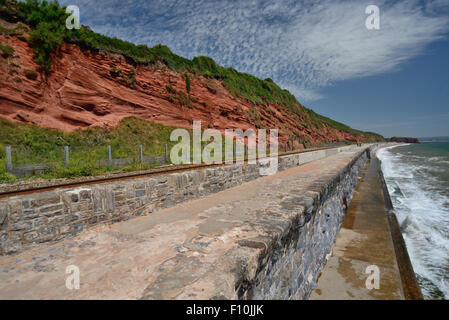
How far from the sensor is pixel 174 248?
7.66ft

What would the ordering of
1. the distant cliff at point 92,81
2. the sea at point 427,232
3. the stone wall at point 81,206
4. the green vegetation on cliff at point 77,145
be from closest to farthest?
the stone wall at point 81,206 → the sea at point 427,232 → the green vegetation on cliff at point 77,145 → the distant cliff at point 92,81

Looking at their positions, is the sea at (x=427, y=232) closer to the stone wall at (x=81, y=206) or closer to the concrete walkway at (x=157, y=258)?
the stone wall at (x=81, y=206)

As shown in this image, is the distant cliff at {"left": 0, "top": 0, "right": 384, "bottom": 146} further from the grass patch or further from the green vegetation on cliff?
the green vegetation on cliff

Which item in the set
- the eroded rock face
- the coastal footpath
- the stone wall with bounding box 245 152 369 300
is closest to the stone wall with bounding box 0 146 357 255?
the coastal footpath

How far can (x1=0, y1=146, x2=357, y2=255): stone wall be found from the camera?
248 centimetres

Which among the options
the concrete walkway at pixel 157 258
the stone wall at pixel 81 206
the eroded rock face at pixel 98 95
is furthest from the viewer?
the eroded rock face at pixel 98 95

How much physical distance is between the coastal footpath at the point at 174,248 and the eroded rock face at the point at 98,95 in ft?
41.6

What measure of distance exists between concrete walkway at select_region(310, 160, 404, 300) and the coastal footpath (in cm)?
40

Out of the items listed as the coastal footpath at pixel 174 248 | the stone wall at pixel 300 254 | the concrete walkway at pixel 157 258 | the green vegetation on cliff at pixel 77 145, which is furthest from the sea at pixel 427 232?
the green vegetation on cliff at pixel 77 145

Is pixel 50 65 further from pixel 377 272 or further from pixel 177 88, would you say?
pixel 377 272

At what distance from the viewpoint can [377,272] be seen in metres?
4.53

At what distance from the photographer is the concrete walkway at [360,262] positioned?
404 cm

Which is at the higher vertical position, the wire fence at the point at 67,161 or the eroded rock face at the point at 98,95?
the eroded rock face at the point at 98,95

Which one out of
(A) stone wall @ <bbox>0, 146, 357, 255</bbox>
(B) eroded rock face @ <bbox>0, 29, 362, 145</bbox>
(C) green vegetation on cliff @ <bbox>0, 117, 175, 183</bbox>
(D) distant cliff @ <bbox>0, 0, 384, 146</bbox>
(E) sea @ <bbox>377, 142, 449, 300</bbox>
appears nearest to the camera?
(A) stone wall @ <bbox>0, 146, 357, 255</bbox>
